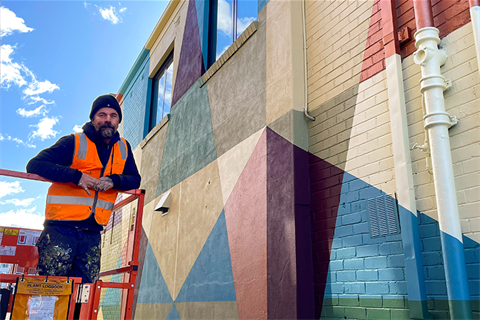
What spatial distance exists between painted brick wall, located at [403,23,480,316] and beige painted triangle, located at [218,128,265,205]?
2210 mm

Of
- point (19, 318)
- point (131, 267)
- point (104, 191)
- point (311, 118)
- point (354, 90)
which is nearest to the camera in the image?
point (19, 318)

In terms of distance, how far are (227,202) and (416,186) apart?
274 centimetres

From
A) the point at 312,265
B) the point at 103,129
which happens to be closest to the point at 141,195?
the point at 103,129

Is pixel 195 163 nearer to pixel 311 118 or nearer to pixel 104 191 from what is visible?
pixel 311 118

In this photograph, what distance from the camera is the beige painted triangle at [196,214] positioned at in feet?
19.2

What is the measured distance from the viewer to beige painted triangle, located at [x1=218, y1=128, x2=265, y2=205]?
17.0 feet

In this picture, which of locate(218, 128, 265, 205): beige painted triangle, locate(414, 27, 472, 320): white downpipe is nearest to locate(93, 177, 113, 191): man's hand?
locate(218, 128, 265, 205): beige painted triangle

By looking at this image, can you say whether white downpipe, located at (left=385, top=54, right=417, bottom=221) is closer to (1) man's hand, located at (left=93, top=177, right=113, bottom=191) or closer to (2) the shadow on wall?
(2) the shadow on wall

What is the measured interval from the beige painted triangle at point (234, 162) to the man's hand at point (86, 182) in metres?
2.23

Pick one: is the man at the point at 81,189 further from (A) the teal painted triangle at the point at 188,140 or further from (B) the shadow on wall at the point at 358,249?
(A) the teal painted triangle at the point at 188,140

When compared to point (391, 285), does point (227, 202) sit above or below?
above

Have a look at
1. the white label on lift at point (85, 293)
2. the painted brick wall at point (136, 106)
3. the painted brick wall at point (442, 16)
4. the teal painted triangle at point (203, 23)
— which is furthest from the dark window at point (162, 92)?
the white label on lift at point (85, 293)

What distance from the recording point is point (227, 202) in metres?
5.48

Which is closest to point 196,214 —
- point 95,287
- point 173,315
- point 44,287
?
point 173,315
